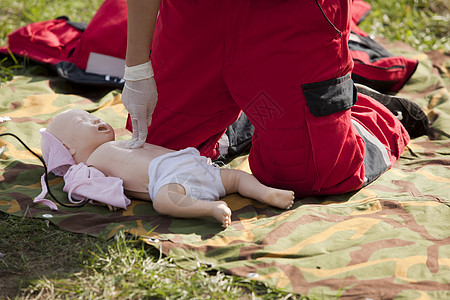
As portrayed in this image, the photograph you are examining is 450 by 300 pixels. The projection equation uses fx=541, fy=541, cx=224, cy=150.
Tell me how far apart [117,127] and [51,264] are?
1.32 metres

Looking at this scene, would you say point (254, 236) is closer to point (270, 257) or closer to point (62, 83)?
point (270, 257)

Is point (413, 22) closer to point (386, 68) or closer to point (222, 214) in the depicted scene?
point (386, 68)

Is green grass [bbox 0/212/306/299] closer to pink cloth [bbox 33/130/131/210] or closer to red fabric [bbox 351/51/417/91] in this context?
pink cloth [bbox 33/130/131/210]

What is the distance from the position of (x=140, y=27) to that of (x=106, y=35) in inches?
65.1

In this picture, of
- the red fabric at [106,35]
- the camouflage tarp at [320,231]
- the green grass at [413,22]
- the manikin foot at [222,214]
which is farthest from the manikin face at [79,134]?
the green grass at [413,22]

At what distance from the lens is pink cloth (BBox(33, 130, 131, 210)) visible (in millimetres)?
2270

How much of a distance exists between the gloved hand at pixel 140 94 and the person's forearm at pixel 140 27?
0.12 feet

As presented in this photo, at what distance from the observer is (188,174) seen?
2258mm

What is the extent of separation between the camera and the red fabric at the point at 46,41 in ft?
12.4

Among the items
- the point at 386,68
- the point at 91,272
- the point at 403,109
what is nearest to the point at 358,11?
the point at 386,68

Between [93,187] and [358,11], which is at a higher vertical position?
[358,11]

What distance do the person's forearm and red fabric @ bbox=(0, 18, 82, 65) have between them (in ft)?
5.84

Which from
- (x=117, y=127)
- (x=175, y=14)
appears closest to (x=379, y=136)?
(x=175, y=14)

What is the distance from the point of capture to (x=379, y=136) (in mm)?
2699
